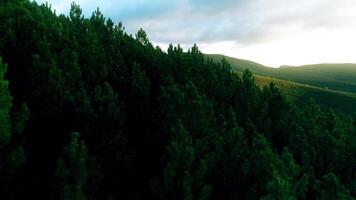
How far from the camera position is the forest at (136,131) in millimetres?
15602

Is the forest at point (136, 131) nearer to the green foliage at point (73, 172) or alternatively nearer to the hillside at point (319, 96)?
the green foliage at point (73, 172)

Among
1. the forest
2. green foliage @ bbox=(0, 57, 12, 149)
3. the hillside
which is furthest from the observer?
the hillside

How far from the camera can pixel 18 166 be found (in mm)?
15008

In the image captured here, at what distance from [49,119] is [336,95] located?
118721 millimetres

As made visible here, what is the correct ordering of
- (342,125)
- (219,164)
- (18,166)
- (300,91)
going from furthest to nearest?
(300,91), (342,125), (219,164), (18,166)

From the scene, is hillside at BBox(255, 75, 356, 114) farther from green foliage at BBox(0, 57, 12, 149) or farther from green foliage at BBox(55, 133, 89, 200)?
green foliage at BBox(0, 57, 12, 149)

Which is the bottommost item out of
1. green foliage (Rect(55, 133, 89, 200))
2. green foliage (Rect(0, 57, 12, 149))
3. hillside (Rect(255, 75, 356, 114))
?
hillside (Rect(255, 75, 356, 114))

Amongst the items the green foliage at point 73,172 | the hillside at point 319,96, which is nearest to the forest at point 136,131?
the green foliage at point 73,172

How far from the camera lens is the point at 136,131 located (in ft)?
66.0

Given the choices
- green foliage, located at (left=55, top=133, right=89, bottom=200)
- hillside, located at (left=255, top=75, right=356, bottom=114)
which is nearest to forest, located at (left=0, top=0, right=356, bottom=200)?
green foliage, located at (left=55, top=133, right=89, bottom=200)

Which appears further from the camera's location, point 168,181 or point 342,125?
point 342,125

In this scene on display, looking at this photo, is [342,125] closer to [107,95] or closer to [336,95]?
[107,95]

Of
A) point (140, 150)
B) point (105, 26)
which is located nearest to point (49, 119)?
point (140, 150)

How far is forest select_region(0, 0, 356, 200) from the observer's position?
15.6m
